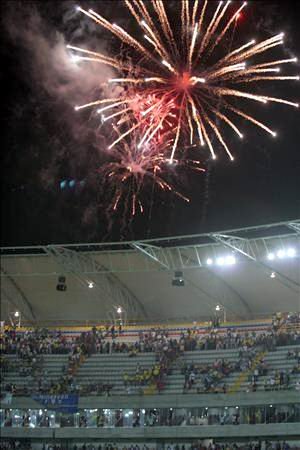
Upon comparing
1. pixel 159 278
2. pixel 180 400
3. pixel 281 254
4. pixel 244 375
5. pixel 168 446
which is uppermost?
pixel 159 278

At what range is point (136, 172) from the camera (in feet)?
123

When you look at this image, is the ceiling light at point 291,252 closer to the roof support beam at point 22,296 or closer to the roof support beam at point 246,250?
the roof support beam at point 246,250

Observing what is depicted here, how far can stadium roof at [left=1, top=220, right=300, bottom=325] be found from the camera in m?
45.1

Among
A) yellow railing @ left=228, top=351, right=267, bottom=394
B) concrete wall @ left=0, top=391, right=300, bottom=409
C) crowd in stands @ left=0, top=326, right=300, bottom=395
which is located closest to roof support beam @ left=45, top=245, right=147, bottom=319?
crowd in stands @ left=0, top=326, right=300, bottom=395

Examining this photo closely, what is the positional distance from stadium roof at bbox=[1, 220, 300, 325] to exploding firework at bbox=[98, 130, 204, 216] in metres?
4.52

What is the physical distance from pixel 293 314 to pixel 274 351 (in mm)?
4461

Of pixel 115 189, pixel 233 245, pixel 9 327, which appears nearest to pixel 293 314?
pixel 233 245

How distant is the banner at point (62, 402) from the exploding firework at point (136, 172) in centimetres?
1167

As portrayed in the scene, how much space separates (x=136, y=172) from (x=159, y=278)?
16.1 m

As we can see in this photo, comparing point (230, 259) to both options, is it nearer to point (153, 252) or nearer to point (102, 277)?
point (153, 252)

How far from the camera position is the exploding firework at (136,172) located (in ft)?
115

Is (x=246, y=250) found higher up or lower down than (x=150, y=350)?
higher up

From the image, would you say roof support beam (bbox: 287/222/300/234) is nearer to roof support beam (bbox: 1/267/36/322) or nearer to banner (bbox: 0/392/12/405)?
banner (bbox: 0/392/12/405)

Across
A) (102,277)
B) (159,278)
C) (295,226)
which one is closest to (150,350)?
(159,278)
